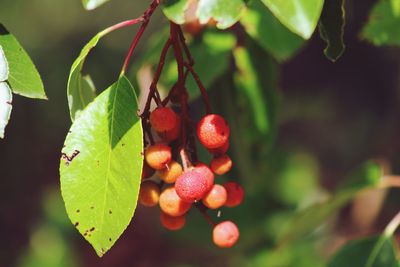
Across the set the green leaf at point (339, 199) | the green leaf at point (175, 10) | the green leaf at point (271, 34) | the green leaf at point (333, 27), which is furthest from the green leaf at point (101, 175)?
the green leaf at point (339, 199)

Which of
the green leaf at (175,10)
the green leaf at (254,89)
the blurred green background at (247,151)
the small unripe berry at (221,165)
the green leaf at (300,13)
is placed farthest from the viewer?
the blurred green background at (247,151)

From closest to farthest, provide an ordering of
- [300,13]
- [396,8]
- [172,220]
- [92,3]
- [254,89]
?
[300,13], [92,3], [172,220], [396,8], [254,89]

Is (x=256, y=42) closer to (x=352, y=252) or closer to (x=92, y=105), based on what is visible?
(x=352, y=252)

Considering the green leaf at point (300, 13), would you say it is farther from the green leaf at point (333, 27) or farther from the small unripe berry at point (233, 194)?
the small unripe berry at point (233, 194)

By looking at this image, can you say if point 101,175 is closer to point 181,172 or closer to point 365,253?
point 181,172

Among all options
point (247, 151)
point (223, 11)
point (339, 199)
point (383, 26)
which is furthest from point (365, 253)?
point (223, 11)

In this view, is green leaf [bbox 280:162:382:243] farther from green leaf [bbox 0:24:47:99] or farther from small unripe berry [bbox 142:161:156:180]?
green leaf [bbox 0:24:47:99]

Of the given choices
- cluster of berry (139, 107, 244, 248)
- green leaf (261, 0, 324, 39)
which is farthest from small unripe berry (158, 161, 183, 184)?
green leaf (261, 0, 324, 39)
